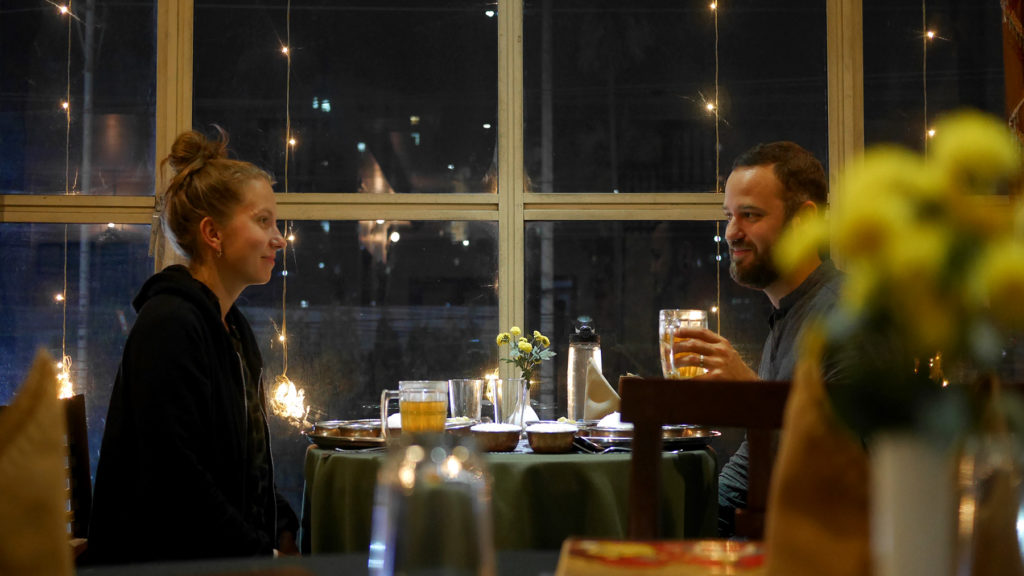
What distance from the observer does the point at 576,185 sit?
3830 millimetres

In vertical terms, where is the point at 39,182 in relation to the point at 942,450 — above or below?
above

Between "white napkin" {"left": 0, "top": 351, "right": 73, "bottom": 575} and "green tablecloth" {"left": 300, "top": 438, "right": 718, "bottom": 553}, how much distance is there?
4.75ft

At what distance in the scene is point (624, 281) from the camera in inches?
151

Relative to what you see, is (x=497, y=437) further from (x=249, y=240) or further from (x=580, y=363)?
(x=249, y=240)

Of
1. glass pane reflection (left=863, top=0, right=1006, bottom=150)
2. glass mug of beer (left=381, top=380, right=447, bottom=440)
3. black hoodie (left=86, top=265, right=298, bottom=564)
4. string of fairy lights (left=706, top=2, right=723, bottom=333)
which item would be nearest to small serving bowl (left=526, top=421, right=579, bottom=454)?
glass mug of beer (left=381, top=380, right=447, bottom=440)

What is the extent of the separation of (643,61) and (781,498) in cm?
338

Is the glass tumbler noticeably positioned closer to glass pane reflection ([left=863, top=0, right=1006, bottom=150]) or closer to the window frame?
the window frame

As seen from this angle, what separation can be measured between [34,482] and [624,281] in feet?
10.9

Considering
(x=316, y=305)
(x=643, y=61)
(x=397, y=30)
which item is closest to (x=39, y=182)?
(x=316, y=305)

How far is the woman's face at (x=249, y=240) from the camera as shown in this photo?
2.28m

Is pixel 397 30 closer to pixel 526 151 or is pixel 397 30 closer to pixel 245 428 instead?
pixel 526 151

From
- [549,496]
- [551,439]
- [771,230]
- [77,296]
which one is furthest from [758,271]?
[77,296]

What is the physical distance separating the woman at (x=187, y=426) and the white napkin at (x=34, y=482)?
1.37 metres

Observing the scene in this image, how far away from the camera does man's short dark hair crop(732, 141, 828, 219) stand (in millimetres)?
2592
